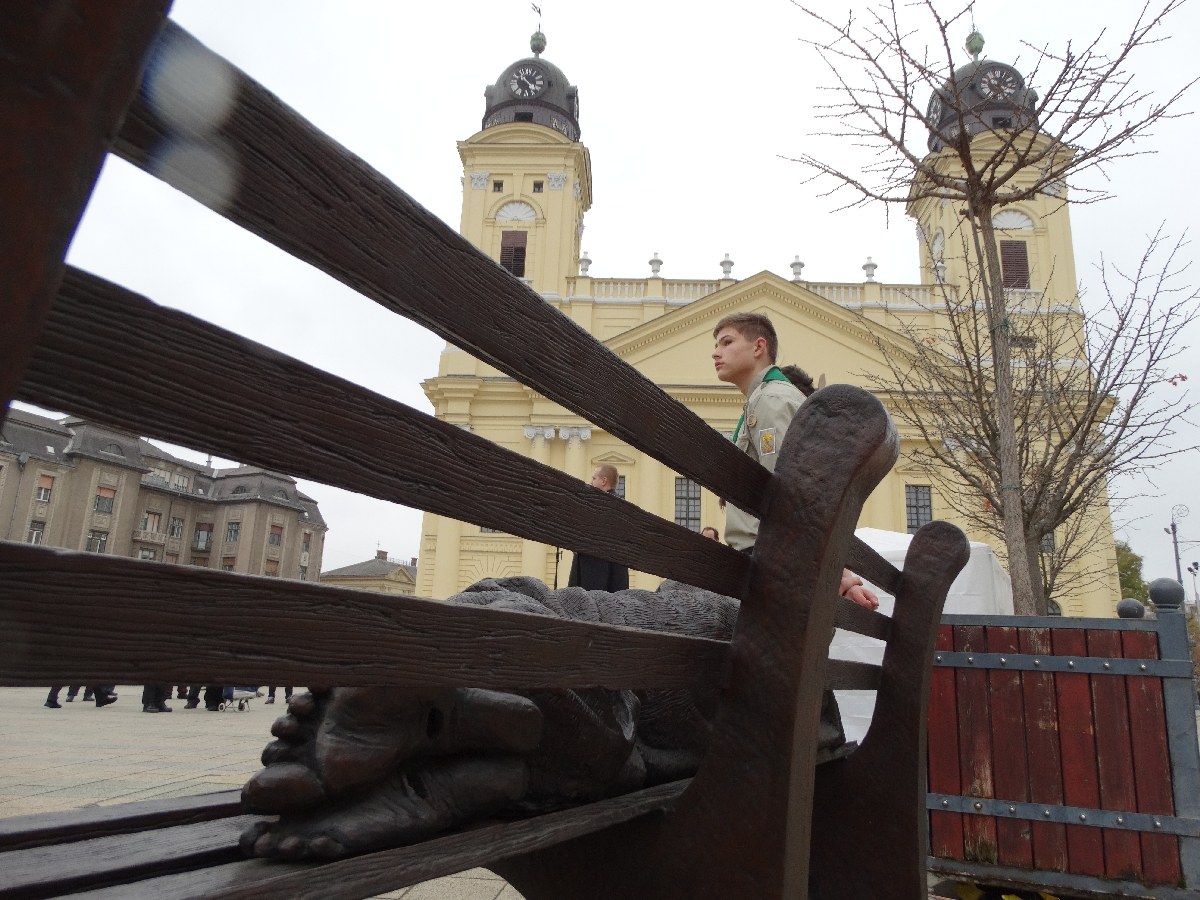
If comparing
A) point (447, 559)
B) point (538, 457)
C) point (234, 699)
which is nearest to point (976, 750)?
point (234, 699)

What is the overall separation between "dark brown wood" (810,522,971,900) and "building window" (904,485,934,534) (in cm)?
2880

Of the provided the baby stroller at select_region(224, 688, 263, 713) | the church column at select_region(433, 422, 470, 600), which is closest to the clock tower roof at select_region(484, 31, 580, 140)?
the church column at select_region(433, 422, 470, 600)

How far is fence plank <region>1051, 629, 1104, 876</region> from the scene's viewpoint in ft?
11.6

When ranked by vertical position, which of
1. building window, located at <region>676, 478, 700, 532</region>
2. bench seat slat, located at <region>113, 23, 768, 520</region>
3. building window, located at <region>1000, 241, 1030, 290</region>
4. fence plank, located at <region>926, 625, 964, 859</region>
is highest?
building window, located at <region>1000, 241, 1030, 290</region>

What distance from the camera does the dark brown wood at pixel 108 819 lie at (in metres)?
1.01

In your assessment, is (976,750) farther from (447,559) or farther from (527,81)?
(527,81)

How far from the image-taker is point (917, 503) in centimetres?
2956

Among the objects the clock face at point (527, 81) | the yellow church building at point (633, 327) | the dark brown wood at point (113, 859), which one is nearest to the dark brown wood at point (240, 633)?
the dark brown wood at point (113, 859)

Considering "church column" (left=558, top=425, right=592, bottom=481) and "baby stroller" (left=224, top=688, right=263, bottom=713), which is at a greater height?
"church column" (left=558, top=425, right=592, bottom=481)

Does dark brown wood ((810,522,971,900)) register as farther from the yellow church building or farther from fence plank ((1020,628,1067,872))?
the yellow church building

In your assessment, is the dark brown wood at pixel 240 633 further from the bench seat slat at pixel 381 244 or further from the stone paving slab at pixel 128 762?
the stone paving slab at pixel 128 762

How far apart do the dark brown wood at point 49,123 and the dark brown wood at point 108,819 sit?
35.2 inches

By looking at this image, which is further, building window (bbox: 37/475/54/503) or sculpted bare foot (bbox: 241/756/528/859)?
building window (bbox: 37/475/54/503)

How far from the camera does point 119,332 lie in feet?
1.72
